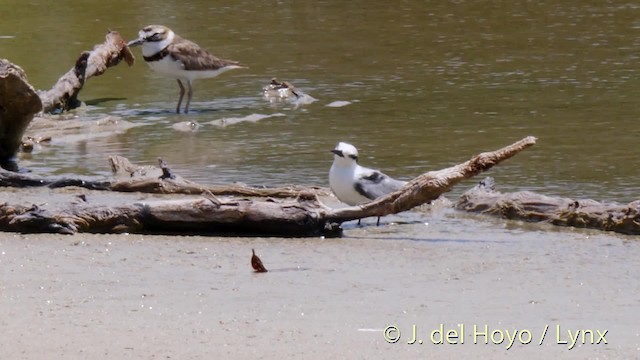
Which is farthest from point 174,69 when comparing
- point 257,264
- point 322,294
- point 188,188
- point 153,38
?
point 322,294

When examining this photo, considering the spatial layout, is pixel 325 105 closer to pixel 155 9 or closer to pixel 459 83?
pixel 459 83

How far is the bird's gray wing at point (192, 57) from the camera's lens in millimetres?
14797

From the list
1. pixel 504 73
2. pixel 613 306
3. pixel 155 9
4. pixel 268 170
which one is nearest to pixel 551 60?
pixel 504 73

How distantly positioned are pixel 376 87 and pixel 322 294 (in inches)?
345

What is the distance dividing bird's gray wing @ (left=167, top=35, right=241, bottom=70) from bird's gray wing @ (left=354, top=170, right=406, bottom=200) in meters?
6.16

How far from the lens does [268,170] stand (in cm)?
1100

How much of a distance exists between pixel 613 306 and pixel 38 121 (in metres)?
8.15

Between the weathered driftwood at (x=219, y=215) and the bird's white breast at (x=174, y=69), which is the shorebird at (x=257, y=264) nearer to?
the weathered driftwood at (x=219, y=215)

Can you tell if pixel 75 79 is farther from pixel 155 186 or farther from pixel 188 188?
pixel 188 188

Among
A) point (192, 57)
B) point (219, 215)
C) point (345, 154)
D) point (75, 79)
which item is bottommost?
point (75, 79)

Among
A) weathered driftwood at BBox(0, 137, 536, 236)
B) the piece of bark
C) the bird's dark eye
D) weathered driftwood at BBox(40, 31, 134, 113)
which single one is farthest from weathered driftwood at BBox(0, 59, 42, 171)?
the bird's dark eye

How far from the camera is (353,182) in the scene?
8.99m

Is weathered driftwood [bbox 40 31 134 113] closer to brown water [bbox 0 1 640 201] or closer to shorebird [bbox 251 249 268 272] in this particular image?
brown water [bbox 0 1 640 201]

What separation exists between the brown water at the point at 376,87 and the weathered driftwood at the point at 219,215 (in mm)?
2130
